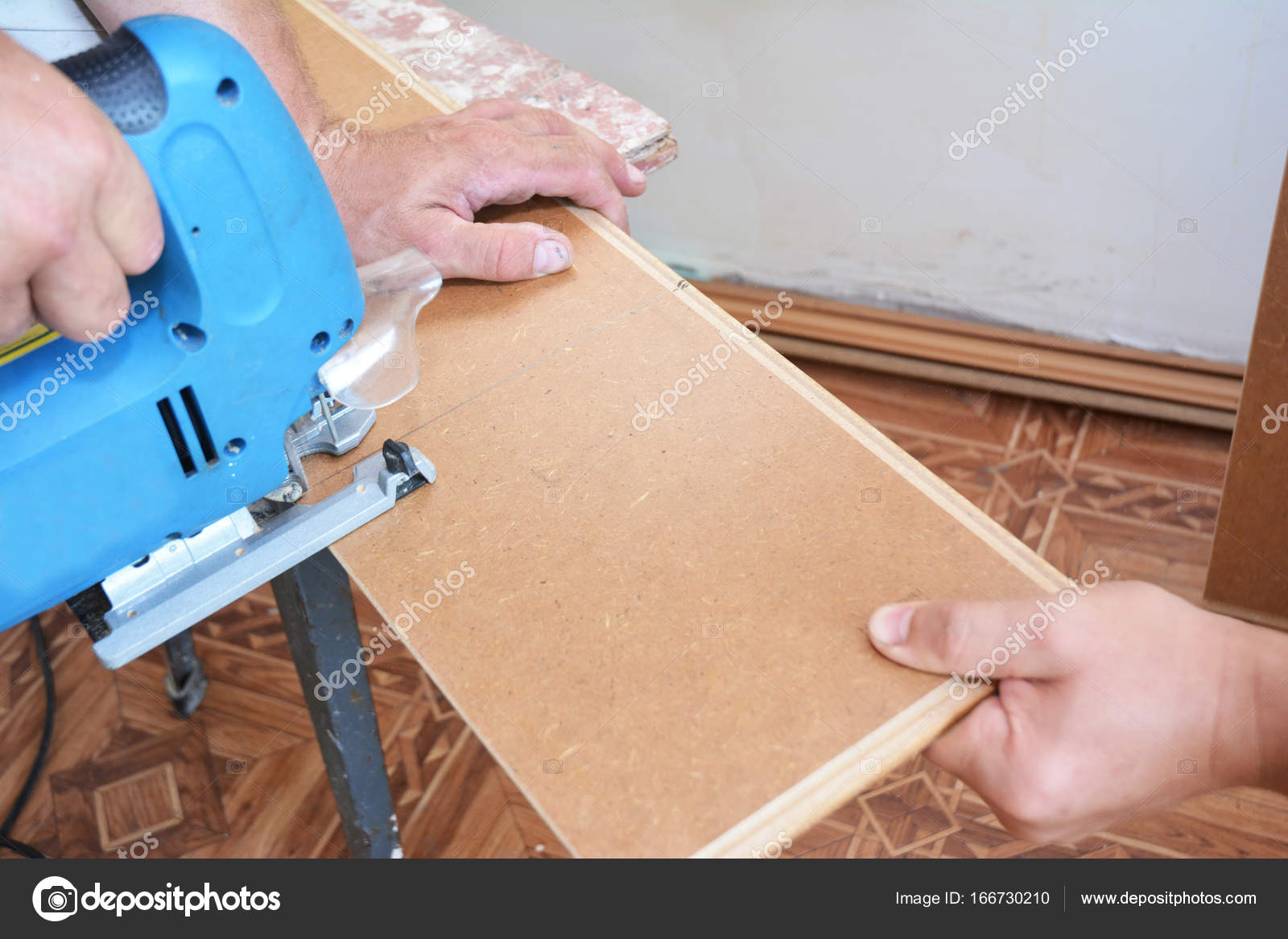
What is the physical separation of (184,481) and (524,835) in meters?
1.22

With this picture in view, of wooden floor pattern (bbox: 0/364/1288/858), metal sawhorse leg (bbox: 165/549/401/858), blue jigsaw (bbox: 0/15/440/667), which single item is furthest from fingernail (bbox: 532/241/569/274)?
wooden floor pattern (bbox: 0/364/1288/858)

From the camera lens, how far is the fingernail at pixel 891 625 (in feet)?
2.79

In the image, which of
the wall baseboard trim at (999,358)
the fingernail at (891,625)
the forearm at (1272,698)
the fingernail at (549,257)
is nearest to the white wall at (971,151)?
the wall baseboard trim at (999,358)

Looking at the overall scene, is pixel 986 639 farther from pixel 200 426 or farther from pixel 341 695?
pixel 341 695

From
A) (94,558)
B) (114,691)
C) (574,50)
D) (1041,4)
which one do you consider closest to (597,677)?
(94,558)

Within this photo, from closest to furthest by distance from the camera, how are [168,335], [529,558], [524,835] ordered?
[168,335], [529,558], [524,835]

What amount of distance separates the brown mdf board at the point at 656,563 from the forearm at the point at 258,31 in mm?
331

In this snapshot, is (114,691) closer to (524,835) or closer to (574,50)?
(524,835)

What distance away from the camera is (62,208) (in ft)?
2.21

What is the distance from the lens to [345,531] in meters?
0.97

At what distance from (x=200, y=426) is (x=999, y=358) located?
6.85 ft
